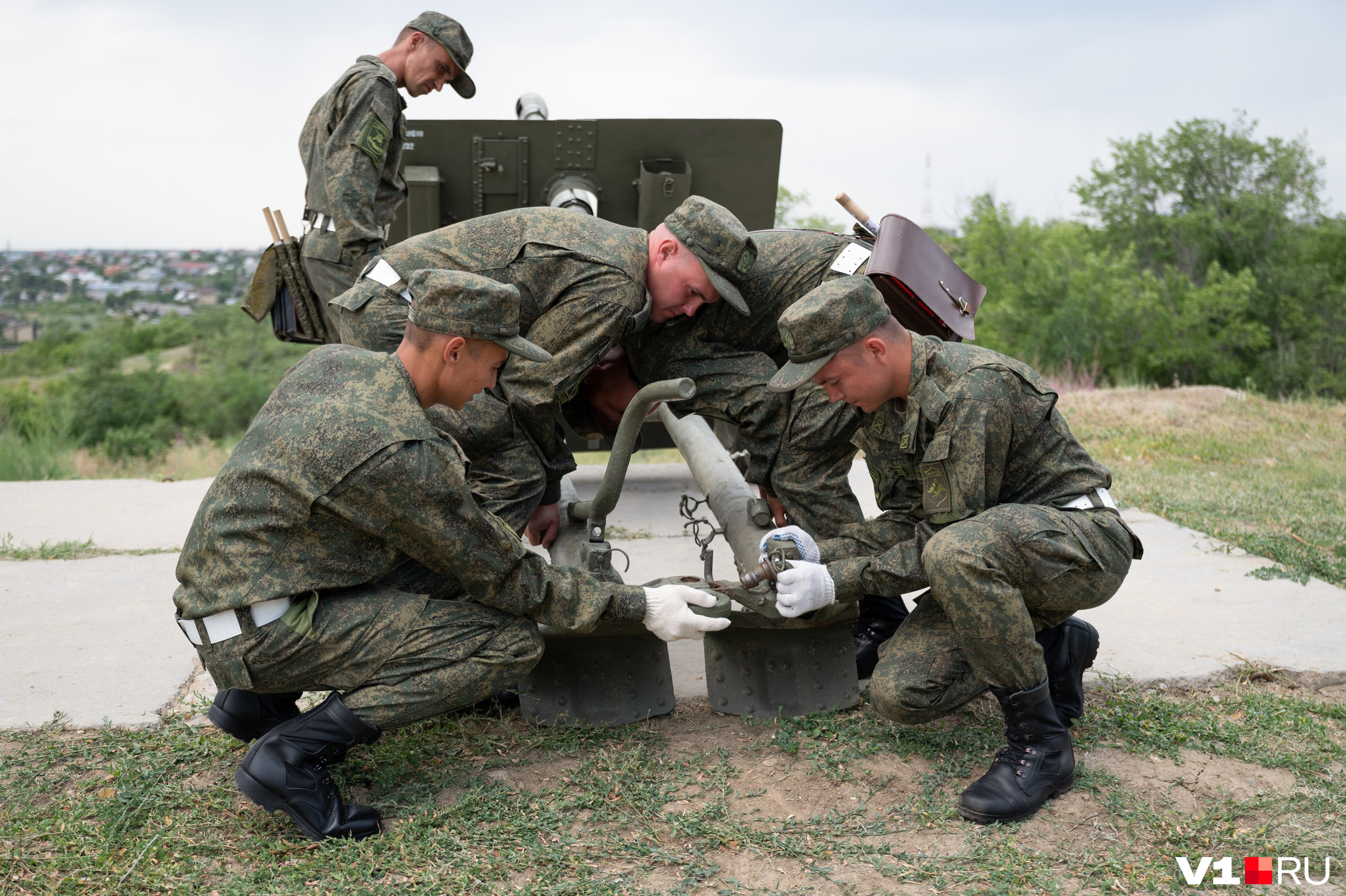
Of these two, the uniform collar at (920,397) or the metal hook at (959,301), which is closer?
the uniform collar at (920,397)

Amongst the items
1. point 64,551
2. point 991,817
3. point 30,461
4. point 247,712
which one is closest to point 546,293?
point 247,712

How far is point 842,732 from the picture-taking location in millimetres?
3102

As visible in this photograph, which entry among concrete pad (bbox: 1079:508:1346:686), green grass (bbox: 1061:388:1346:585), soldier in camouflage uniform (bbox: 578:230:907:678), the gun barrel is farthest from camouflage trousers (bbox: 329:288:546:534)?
green grass (bbox: 1061:388:1346:585)

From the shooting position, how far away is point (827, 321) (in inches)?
108

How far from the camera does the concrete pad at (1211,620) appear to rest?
12.0 ft

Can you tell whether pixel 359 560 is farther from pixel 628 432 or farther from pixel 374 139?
pixel 374 139

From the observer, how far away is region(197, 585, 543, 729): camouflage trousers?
2520mm

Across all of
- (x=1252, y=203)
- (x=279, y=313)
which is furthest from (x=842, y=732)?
(x=1252, y=203)

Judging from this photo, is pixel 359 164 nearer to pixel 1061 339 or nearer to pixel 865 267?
pixel 865 267

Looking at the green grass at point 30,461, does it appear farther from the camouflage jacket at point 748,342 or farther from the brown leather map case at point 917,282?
the brown leather map case at point 917,282

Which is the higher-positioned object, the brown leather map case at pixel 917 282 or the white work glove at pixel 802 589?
the brown leather map case at pixel 917 282

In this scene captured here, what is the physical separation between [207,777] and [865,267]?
2543 mm

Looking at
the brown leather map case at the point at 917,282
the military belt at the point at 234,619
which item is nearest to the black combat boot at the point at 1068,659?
the brown leather map case at the point at 917,282

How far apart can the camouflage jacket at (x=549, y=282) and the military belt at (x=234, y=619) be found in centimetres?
120
